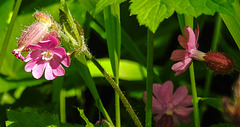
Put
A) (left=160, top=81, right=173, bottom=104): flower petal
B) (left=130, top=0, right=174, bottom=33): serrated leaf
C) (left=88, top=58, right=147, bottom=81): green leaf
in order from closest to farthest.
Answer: (left=130, top=0, right=174, bottom=33): serrated leaf → (left=160, top=81, right=173, bottom=104): flower petal → (left=88, top=58, right=147, bottom=81): green leaf

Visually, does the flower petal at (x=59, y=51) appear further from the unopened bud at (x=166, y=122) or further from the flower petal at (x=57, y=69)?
the unopened bud at (x=166, y=122)

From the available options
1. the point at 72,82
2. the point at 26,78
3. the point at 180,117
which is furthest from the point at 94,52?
the point at 180,117

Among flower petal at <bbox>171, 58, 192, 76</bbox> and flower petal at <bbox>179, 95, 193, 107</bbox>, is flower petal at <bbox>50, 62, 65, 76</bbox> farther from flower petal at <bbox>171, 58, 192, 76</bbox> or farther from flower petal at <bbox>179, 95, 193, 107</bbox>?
flower petal at <bbox>179, 95, 193, 107</bbox>

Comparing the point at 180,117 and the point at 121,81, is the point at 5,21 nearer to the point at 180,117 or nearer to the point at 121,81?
the point at 121,81

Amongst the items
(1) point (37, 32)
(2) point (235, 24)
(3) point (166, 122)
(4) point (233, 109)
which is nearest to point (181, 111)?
(3) point (166, 122)

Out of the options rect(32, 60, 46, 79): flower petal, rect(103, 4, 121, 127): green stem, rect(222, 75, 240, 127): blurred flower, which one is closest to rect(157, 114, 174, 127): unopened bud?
rect(103, 4, 121, 127): green stem

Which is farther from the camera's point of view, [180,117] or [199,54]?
[180,117]

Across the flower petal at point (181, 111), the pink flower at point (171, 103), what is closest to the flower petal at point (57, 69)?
the pink flower at point (171, 103)
